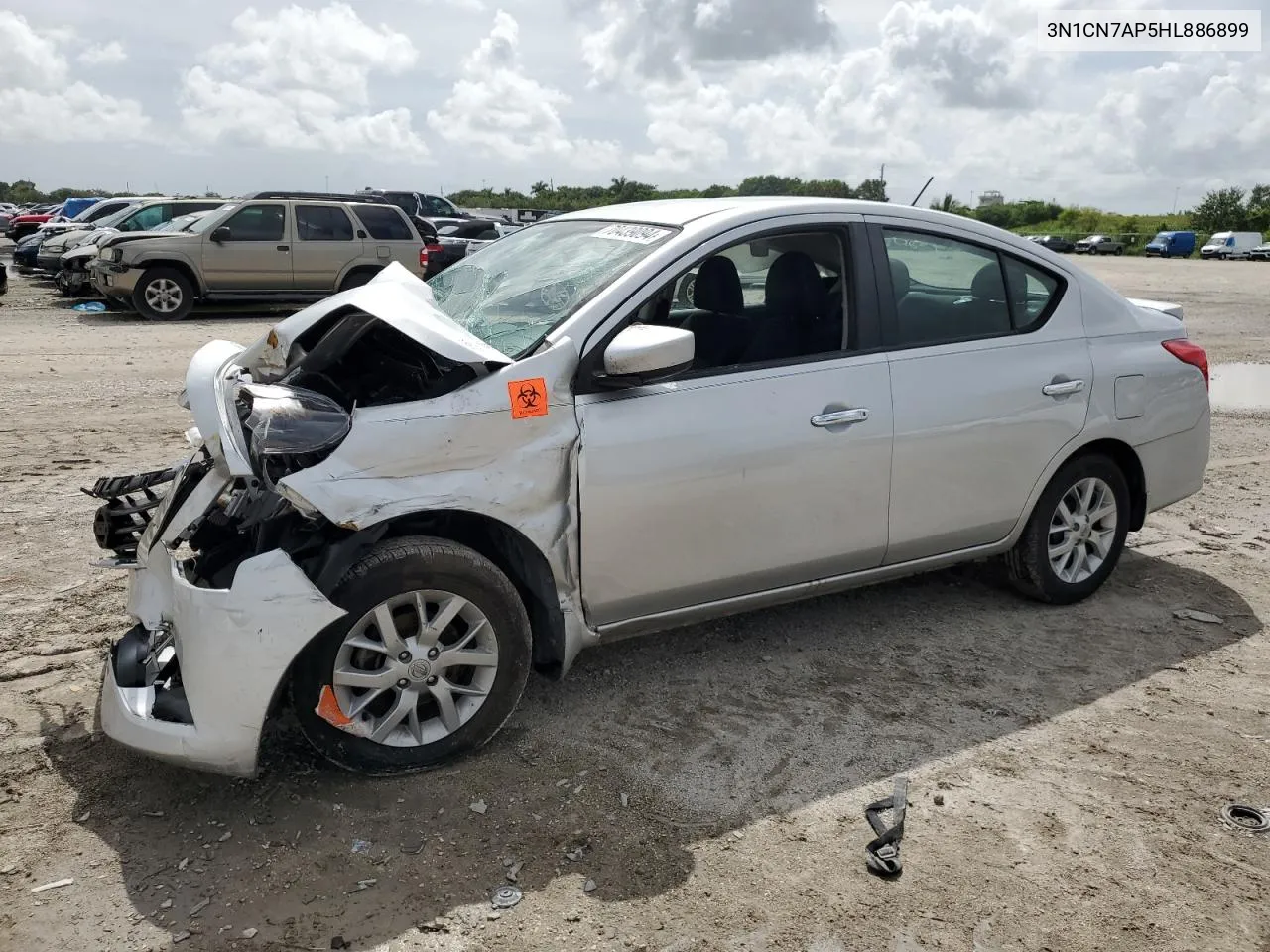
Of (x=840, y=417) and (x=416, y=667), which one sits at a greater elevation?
(x=840, y=417)

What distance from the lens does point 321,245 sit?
16.2 m

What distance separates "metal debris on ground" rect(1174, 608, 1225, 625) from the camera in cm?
488

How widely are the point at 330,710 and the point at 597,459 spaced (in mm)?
1146

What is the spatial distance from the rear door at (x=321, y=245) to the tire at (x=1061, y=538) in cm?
1352

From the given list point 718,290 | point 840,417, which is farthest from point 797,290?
point 840,417

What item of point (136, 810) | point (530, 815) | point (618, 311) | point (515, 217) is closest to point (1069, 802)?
point (530, 815)

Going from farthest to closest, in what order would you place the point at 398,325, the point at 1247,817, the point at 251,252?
the point at 251,252 < the point at 398,325 < the point at 1247,817

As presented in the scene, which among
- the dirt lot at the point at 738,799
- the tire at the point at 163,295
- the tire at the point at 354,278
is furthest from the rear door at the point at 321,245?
the dirt lot at the point at 738,799

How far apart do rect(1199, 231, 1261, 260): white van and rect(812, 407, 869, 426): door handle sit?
58097mm

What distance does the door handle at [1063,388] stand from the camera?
4551mm

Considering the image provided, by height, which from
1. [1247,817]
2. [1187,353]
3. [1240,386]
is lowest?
[1247,817]

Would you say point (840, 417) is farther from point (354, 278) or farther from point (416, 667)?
point (354, 278)

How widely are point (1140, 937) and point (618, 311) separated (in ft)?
7.87

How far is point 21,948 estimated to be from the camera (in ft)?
8.84
